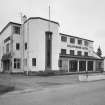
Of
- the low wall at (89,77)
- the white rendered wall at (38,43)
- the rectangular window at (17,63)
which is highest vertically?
the white rendered wall at (38,43)

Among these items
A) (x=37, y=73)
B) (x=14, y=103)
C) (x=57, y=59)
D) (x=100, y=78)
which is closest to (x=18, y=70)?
(x=37, y=73)

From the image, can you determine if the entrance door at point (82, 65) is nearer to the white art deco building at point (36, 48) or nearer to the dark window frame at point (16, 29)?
the white art deco building at point (36, 48)

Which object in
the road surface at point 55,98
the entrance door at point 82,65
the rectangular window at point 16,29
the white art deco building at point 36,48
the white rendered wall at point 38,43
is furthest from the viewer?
the entrance door at point 82,65

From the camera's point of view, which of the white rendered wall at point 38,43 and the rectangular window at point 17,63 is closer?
the white rendered wall at point 38,43

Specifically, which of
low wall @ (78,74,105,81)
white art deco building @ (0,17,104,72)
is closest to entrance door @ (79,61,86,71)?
white art deco building @ (0,17,104,72)

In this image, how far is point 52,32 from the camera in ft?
93.5

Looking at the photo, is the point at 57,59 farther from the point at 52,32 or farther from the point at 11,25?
the point at 11,25

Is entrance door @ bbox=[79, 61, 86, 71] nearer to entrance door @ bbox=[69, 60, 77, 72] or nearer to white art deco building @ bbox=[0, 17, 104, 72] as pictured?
white art deco building @ bbox=[0, 17, 104, 72]

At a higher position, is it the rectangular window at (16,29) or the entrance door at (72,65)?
the rectangular window at (16,29)

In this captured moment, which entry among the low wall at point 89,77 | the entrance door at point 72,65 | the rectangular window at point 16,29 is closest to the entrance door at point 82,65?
the entrance door at point 72,65

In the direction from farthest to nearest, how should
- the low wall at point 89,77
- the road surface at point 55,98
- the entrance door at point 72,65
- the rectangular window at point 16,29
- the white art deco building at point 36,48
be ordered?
the entrance door at point 72,65 → the rectangular window at point 16,29 → the white art deco building at point 36,48 → the low wall at point 89,77 → the road surface at point 55,98

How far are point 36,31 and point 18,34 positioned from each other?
467 centimetres

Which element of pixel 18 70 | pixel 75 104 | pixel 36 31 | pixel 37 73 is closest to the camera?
pixel 75 104

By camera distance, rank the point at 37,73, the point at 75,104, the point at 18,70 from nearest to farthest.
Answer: the point at 75,104
the point at 37,73
the point at 18,70
